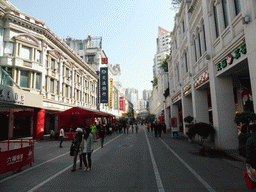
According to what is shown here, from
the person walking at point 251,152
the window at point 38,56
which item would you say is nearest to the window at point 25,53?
the window at point 38,56

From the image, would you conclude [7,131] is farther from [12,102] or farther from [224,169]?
[224,169]

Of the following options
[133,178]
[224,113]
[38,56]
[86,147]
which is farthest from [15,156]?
[38,56]

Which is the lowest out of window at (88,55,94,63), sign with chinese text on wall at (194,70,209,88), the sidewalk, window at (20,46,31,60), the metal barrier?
the sidewalk

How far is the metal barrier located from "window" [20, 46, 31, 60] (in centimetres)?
1535

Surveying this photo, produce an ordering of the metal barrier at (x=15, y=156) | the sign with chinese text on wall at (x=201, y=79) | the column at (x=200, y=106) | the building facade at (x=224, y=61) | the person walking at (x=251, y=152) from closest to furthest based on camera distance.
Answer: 1. the person walking at (x=251, y=152)
2. the metal barrier at (x=15, y=156)
3. the building facade at (x=224, y=61)
4. the sign with chinese text on wall at (x=201, y=79)
5. the column at (x=200, y=106)

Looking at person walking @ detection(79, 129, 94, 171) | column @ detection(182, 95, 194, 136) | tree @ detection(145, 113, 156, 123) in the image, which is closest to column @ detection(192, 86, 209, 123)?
column @ detection(182, 95, 194, 136)

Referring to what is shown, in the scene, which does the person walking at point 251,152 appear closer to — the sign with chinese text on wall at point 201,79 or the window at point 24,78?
the sign with chinese text on wall at point 201,79

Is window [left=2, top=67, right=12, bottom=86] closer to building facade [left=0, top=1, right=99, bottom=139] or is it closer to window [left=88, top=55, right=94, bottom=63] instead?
building facade [left=0, top=1, right=99, bottom=139]

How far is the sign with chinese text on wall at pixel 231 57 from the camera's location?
7.75 meters

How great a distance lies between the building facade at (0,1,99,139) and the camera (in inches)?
722

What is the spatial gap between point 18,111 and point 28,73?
5108mm

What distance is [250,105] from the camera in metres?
11.8

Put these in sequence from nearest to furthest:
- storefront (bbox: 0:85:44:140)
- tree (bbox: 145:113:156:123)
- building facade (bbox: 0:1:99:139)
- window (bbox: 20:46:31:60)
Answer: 1. storefront (bbox: 0:85:44:140)
2. building facade (bbox: 0:1:99:139)
3. window (bbox: 20:46:31:60)
4. tree (bbox: 145:113:156:123)

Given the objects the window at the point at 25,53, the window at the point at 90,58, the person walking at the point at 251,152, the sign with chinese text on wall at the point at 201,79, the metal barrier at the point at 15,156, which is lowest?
the metal barrier at the point at 15,156
